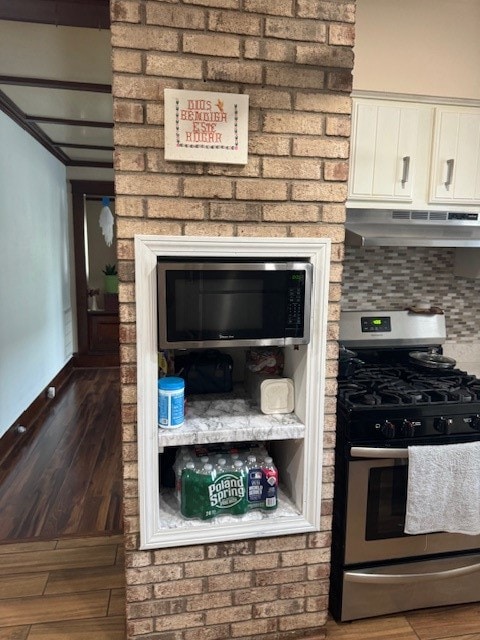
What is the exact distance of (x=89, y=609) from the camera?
1.95 meters

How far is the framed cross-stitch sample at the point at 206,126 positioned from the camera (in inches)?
54.9

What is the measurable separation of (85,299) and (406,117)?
4635mm

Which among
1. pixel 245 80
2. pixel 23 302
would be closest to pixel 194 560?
pixel 245 80

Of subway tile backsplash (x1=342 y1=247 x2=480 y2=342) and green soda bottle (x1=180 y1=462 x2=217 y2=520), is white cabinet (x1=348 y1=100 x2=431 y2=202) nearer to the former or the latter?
Result: subway tile backsplash (x1=342 y1=247 x2=480 y2=342)

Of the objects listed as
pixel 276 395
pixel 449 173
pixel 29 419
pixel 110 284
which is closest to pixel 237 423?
pixel 276 395

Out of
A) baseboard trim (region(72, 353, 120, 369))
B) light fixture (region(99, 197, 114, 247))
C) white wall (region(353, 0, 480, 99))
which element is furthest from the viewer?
baseboard trim (region(72, 353, 120, 369))

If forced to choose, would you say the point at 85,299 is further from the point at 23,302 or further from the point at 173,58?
the point at 173,58

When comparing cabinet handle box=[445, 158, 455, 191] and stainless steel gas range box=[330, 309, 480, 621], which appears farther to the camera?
cabinet handle box=[445, 158, 455, 191]

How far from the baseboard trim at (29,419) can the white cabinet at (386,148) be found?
2.89 metres

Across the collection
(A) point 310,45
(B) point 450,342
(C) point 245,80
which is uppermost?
(A) point 310,45

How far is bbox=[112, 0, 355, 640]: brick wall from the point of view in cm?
138

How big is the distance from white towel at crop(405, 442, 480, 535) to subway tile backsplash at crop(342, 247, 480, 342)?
983 millimetres

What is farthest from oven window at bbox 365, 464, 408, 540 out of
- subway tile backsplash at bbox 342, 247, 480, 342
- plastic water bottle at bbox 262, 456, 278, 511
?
subway tile backsplash at bbox 342, 247, 480, 342

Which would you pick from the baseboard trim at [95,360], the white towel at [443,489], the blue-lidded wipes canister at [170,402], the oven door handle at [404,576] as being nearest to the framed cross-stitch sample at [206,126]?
the blue-lidded wipes canister at [170,402]
